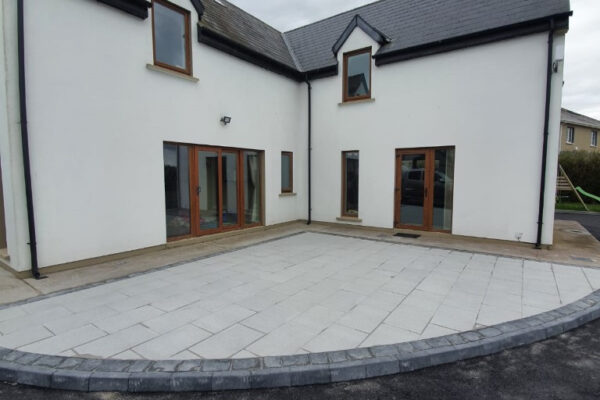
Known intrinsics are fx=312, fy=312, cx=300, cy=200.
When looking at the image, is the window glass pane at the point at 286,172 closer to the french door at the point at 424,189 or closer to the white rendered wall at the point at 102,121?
the white rendered wall at the point at 102,121

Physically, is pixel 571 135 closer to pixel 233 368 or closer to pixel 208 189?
pixel 208 189

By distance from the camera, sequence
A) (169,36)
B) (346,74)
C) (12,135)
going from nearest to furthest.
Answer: (12,135) → (169,36) → (346,74)

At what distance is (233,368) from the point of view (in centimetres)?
251

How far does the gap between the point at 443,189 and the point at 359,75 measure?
3931 millimetres

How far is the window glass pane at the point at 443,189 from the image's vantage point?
7641 mm

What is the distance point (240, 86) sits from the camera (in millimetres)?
7969

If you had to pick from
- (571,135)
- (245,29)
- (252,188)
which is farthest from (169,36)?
(571,135)

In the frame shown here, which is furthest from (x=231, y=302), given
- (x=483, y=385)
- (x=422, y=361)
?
(x=483, y=385)

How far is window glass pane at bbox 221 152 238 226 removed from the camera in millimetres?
7832

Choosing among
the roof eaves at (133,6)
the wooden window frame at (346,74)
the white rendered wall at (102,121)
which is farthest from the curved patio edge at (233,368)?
the wooden window frame at (346,74)

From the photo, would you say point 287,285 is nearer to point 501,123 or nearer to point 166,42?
point 166,42

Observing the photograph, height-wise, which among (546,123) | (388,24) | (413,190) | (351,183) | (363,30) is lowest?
(413,190)

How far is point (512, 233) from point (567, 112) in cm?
2635

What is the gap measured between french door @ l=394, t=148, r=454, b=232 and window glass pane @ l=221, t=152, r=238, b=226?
14.1 ft
